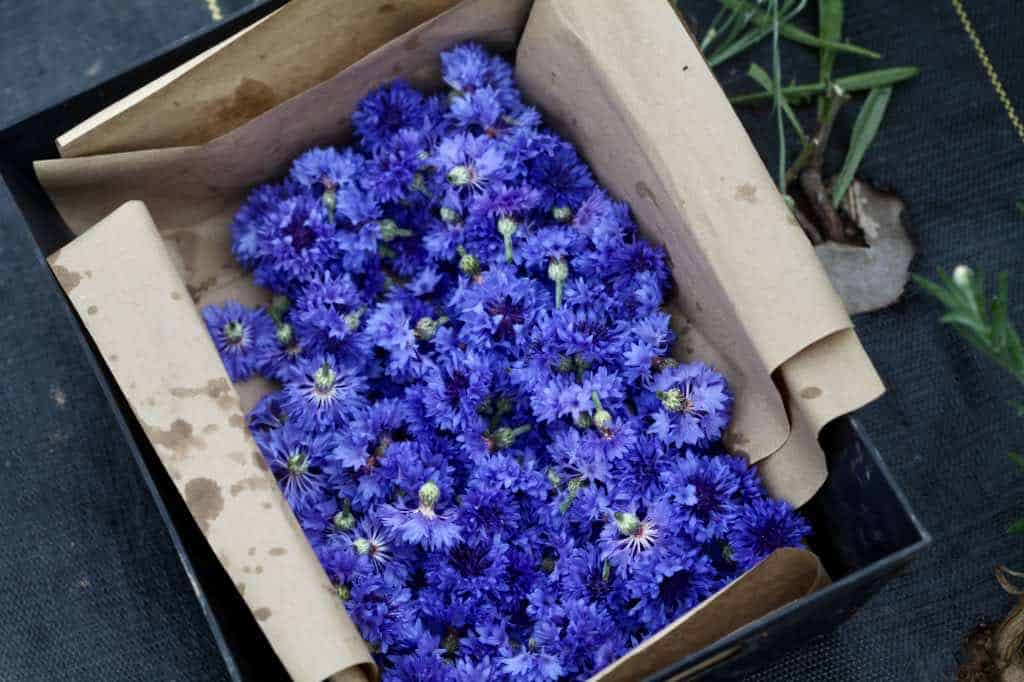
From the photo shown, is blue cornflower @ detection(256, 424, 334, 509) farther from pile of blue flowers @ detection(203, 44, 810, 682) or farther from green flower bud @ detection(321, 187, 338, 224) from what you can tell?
green flower bud @ detection(321, 187, 338, 224)

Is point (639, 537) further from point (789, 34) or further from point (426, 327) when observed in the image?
point (789, 34)

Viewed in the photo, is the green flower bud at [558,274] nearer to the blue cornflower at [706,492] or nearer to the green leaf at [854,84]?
the blue cornflower at [706,492]

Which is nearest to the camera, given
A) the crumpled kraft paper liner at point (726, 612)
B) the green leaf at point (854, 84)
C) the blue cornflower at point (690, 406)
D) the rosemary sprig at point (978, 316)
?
the rosemary sprig at point (978, 316)

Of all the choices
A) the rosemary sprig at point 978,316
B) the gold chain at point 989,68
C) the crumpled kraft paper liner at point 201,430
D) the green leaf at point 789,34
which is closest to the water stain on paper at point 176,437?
the crumpled kraft paper liner at point 201,430

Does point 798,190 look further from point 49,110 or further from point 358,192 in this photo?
point 49,110

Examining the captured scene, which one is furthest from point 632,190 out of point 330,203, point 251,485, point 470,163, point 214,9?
point 214,9
